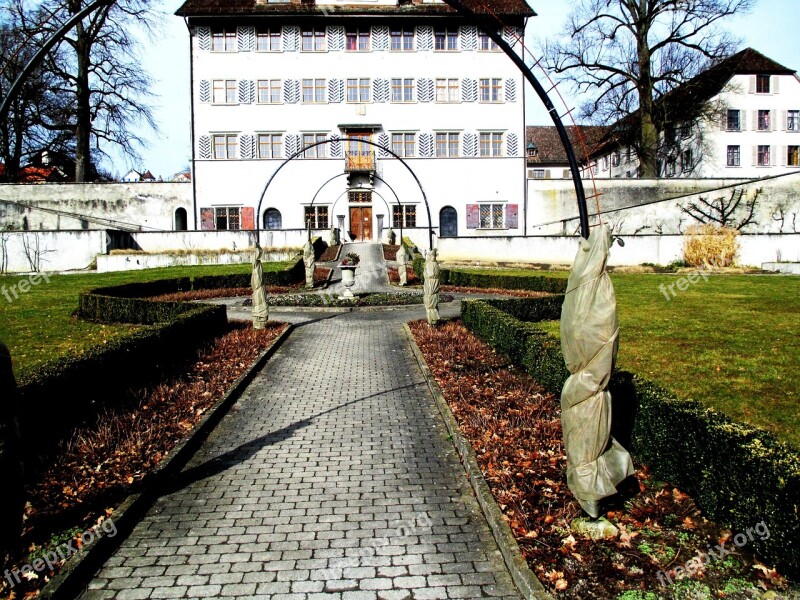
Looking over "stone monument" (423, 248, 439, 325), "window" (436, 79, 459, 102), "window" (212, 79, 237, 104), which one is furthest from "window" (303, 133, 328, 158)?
"stone monument" (423, 248, 439, 325)

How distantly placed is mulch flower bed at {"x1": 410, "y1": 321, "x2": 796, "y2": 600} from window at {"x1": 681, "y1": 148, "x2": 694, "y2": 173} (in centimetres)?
4877

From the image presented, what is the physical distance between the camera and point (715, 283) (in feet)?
78.4

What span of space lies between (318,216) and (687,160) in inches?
1191

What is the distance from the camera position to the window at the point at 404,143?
45812 mm

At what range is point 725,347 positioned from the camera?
473 inches

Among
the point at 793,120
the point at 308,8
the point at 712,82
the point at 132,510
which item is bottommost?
the point at 132,510

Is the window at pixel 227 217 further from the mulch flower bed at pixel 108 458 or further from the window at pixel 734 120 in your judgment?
the window at pixel 734 120

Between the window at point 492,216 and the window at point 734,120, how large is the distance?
20311 millimetres

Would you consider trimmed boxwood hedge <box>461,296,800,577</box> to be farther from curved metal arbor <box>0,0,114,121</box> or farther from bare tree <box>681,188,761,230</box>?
bare tree <box>681,188,761,230</box>

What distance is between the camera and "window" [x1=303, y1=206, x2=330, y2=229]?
45.4 meters

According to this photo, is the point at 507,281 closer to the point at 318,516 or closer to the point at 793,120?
the point at 318,516

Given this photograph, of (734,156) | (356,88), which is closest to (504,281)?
(356,88)

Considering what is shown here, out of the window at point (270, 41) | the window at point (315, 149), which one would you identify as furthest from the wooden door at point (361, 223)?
the window at point (270, 41)

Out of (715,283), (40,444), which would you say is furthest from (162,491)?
(715,283)
